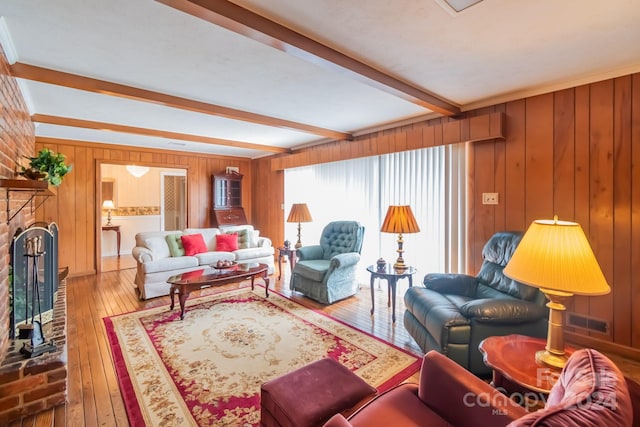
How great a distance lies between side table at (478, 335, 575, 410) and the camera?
137 centimetres

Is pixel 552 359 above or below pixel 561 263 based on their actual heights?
below

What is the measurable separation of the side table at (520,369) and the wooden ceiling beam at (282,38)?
2138 mm

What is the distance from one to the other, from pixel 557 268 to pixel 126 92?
3632 millimetres

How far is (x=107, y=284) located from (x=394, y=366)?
4637 millimetres

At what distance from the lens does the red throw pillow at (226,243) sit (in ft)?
16.6

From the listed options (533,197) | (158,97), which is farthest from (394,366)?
(158,97)

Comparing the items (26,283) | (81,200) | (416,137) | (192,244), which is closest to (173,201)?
(81,200)

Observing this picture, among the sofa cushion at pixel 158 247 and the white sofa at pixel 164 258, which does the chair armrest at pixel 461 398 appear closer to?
the white sofa at pixel 164 258

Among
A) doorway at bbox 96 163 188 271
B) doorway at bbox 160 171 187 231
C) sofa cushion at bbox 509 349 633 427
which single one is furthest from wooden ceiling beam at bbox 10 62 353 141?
doorway at bbox 160 171 187 231

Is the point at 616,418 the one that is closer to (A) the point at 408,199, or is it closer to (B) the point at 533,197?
(B) the point at 533,197

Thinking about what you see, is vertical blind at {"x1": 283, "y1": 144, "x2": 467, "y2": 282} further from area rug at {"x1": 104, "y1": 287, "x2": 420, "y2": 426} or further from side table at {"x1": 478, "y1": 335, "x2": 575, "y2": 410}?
side table at {"x1": 478, "y1": 335, "x2": 575, "y2": 410}

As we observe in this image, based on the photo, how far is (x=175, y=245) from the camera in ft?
15.1

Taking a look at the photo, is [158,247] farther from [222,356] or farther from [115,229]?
[115,229]

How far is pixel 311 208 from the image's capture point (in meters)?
5.61
